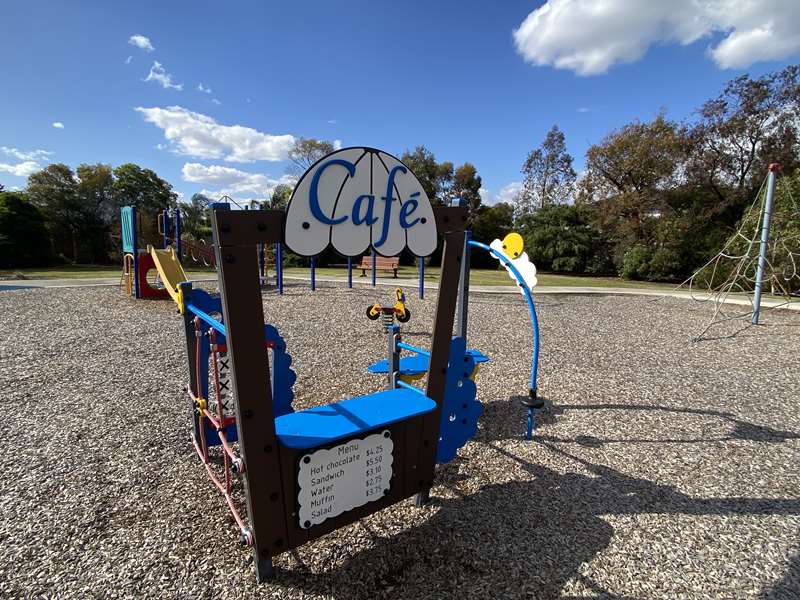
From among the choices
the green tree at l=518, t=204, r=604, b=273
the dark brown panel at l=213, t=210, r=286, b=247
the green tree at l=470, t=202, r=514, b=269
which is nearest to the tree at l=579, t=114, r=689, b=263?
the green tree at l=518, t=204, r=604, b=273

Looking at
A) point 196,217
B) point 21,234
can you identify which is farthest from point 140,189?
point 21,234

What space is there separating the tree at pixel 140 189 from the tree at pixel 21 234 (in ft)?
19.7

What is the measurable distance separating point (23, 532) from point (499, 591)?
8.78 feet

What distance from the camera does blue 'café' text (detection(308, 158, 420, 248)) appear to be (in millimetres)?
1843

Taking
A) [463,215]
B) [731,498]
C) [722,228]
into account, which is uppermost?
[722,228]

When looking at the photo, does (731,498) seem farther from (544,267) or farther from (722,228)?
(544,267)

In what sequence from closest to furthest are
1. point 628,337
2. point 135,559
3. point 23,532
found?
point 135,559, point 23,532, point 628,337

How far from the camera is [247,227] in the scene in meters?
1.70

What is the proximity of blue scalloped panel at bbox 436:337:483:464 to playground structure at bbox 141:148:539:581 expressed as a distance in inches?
13.3

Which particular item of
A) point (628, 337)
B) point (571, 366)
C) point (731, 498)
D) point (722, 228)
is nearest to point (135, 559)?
point (731, 498)

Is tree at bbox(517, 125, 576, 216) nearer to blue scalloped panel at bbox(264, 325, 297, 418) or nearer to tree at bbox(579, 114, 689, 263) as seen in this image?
tree at bbox(579, 114, 689, 263)

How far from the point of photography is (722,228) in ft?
73.3

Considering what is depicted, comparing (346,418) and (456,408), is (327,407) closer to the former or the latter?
(346,418)

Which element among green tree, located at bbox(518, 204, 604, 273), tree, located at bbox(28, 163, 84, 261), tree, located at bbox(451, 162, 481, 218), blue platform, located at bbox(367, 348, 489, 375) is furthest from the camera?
tree, located at bbox(451, 162, 481, 218)
